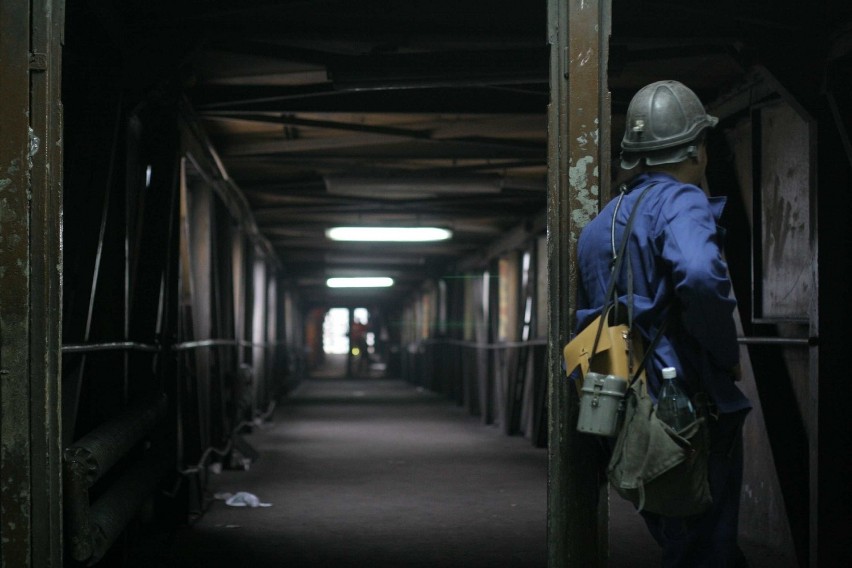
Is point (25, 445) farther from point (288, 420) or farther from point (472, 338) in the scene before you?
point (472, 338)

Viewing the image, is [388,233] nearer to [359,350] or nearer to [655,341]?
[655,341]

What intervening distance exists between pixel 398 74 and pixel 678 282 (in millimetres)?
4078

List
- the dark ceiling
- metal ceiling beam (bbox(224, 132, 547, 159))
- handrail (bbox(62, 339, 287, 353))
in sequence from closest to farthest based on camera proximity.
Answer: handrail (bbox(62, 339, 287, 353)), the dark ceiling, metal ceiling beam (bbox(224, 132, 547, 159))

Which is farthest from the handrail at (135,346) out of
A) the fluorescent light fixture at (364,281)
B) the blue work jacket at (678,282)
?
the fluorescent light fixture at (364,281)

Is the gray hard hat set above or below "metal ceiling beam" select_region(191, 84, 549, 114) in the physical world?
below

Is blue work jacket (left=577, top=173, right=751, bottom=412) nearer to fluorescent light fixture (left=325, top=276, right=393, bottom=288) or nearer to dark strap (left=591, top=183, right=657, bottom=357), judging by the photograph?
dark strap (left=591, top=183, right=657, bottom=357)

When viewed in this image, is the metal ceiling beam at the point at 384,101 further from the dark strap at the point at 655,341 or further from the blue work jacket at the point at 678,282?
the dark strap at the point at 655,341

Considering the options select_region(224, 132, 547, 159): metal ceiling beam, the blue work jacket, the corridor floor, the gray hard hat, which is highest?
select_region(224, 132, 547, 159): metal ceiling beam

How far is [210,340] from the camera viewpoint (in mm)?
9133

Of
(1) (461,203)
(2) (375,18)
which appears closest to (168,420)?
(2) (375,18)

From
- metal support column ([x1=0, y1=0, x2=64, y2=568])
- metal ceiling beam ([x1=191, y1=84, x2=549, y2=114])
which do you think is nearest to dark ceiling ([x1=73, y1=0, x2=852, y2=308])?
metal ceiling beam ([x1=191, y1=84, x2=549, y2=114])

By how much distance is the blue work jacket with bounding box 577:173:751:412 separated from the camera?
2934 mm

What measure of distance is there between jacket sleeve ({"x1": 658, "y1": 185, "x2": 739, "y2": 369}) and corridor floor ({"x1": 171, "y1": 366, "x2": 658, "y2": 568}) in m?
3.03

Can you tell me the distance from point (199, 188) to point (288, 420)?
24.1ft
